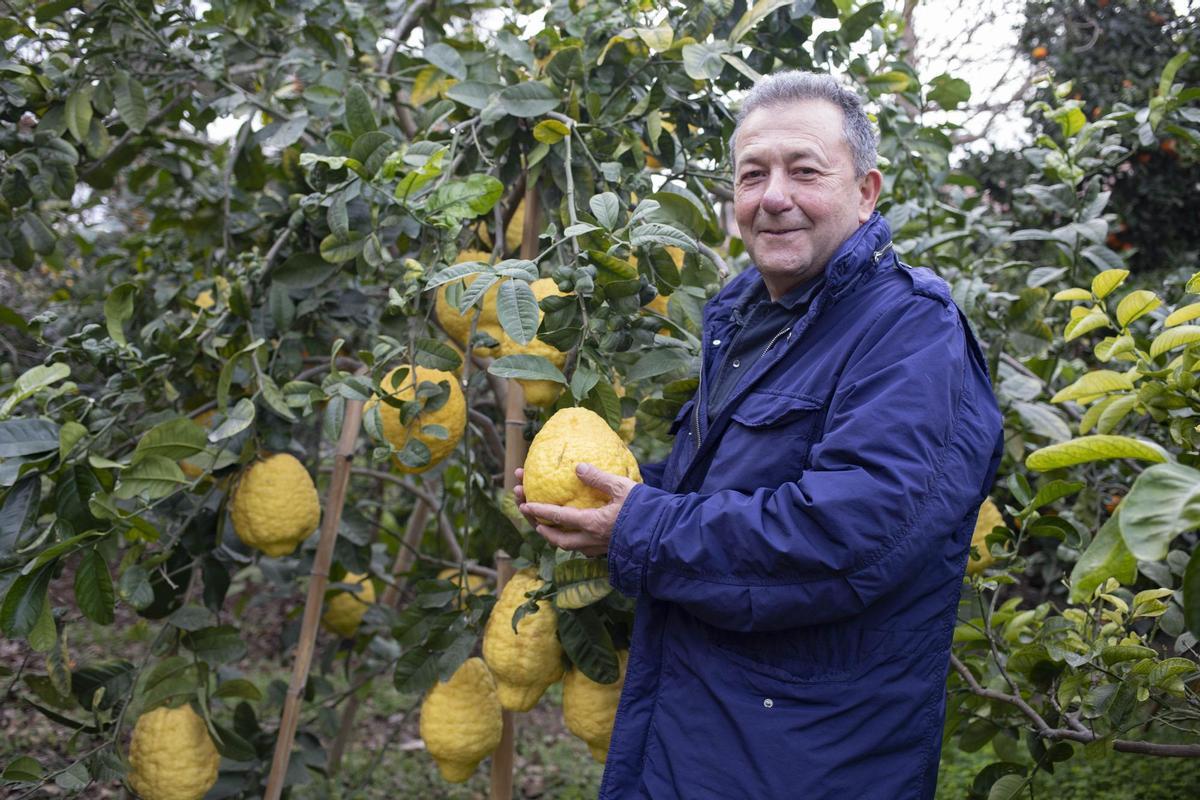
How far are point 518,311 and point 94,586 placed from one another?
892mm

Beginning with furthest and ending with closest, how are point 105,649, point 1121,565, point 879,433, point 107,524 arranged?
1. point 105,649
2. point 107,524
3. point 879,433
4. point 1121,565

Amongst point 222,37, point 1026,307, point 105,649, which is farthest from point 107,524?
point 105,649

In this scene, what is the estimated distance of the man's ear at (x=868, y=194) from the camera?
4.92 feet

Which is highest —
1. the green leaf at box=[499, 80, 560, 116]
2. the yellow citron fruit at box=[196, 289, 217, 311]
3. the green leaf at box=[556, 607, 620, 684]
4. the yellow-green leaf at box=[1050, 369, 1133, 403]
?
the green leaf at box=[499, 80, 560, 116]

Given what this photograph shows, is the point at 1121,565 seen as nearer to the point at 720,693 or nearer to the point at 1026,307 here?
the point at 720,693

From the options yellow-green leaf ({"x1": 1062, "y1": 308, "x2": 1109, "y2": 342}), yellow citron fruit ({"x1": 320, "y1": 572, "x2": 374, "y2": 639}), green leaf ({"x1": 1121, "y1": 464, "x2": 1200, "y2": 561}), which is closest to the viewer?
green leaf ({"x1": 1121, "y1": 464, "x2": 1200, "y2": 561})

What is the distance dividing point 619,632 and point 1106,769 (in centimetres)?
183

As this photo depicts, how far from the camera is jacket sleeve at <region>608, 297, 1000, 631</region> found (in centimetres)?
118

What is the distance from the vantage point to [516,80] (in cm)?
200

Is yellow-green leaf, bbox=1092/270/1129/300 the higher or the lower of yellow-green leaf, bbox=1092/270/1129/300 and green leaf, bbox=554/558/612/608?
the higher

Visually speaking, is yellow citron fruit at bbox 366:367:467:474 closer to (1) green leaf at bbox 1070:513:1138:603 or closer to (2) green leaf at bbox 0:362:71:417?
(2) green leaf at bbox 0:362:71:417

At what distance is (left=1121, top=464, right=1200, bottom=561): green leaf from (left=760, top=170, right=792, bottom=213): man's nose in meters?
0.71

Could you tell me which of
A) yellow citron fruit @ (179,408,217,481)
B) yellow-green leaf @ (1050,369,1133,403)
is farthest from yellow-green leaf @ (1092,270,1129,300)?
yellow citron fruit @ (179,408,217,481)

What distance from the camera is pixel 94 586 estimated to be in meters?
1.66
